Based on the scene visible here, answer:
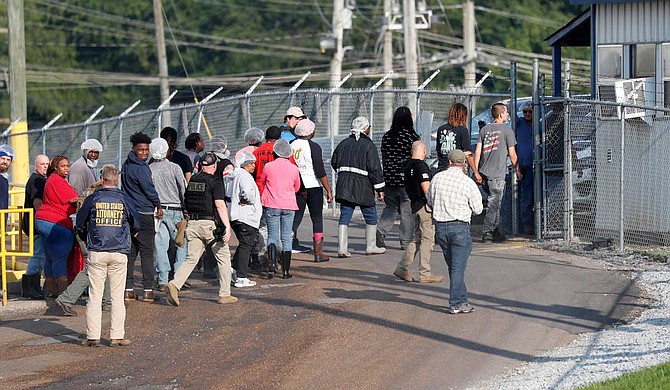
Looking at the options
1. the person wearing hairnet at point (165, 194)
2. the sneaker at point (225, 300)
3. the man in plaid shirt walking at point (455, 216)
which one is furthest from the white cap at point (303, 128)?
the man in plaid shirt walking at point (455, 216)

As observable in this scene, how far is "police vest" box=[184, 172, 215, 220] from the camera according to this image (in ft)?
42.9

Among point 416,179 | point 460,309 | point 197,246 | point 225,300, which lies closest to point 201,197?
point 197,246

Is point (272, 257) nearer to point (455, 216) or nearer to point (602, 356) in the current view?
point (455, 216)

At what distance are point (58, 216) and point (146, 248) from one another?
107cm

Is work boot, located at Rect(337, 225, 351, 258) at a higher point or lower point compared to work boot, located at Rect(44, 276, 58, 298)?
higher

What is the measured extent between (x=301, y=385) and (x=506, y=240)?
8114 millimetres

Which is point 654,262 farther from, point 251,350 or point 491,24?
point 491,24

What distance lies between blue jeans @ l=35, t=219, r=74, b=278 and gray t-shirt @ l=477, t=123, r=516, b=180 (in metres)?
6.04

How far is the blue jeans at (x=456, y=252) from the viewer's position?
11820mm

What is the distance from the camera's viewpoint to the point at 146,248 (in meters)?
13.4

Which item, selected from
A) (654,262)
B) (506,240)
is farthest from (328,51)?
(654,262)

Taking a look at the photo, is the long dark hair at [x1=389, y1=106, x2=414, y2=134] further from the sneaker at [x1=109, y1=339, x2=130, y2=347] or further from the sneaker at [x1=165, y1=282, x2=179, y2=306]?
the sneaker at [x1=109, y1=339, x2=130, y2=347]

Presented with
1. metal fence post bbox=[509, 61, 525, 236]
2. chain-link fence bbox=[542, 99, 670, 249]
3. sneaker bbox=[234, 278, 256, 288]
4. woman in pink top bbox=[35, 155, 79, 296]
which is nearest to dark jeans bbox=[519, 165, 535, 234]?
metal fence post bbox=[509, 61, 525, 236]

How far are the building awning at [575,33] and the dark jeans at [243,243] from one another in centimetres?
753
